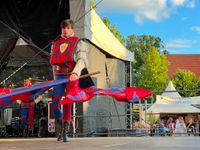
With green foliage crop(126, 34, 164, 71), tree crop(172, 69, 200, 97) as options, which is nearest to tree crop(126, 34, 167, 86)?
green foliage crop(126, 34, 164, 71)

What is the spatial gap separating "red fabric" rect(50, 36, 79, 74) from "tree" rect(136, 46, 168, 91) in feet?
112

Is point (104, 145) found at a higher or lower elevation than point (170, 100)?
lower

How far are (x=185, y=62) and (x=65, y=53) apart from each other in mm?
65914

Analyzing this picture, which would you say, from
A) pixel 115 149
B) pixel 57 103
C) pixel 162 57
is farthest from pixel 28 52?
pixel 162 57

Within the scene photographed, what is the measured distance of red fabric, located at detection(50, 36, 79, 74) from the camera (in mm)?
4820

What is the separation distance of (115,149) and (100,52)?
6.91m

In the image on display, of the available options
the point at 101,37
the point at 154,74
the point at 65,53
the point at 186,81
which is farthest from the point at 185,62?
the point at 65,53

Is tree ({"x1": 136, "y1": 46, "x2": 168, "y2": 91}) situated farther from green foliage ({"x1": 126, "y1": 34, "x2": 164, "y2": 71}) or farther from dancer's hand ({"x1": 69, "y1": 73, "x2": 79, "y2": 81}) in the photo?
dancer's hand ({"x1": 69, "y1": 73, "x2": 79, "y2": 81})

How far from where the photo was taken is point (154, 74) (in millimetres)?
39750

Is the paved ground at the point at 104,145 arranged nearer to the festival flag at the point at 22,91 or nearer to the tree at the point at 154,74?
the festival flag at the point at 22,91

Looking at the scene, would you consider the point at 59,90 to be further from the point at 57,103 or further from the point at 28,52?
the point at 28,52

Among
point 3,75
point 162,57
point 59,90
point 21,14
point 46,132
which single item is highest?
point 162,57

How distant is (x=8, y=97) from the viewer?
4.68 m

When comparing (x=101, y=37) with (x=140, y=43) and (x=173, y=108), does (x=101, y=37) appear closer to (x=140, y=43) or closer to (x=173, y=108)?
(x=173, y=108)
